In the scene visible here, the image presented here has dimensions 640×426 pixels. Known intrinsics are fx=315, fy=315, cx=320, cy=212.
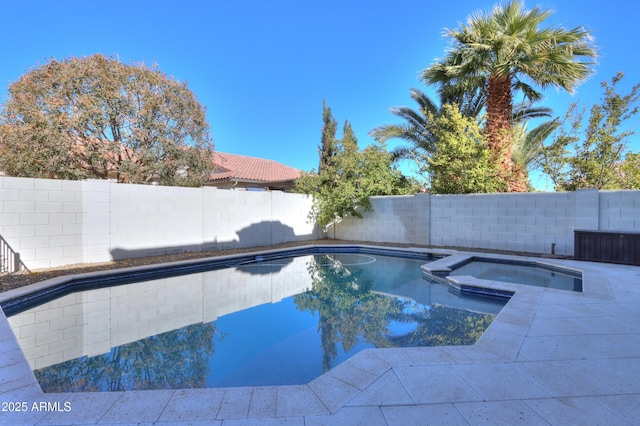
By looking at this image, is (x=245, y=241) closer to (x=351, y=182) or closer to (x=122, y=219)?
(x=122, y=219)

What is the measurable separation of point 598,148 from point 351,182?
316 inches

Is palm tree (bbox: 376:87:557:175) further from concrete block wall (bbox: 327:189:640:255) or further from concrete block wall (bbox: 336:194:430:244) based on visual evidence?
concrete block wall (bbox: 327:189:640:255)

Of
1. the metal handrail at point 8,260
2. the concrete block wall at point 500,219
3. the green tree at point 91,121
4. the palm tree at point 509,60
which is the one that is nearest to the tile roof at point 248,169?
the green tree at point 91,121

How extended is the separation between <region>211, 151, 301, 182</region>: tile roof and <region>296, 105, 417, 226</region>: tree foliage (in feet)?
17.7

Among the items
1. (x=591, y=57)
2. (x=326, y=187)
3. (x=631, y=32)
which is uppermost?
(x=631, y=32)

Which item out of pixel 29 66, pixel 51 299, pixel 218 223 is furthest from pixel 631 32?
pixel 29 66

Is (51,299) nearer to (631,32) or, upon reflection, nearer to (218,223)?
(218,223)

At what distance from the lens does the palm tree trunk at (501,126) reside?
1104 cm

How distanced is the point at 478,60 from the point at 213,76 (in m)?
11.7

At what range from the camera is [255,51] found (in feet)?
50.7

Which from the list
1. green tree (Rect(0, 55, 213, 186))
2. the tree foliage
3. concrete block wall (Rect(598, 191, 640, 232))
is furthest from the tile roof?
concrete block wall (Rect(598, 191, 640, 232))

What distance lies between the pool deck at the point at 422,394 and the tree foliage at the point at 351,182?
30.8 ft

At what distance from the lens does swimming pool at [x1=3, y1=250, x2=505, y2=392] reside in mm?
3465

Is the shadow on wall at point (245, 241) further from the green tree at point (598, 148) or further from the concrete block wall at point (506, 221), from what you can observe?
the green tree at point (598, 148)
